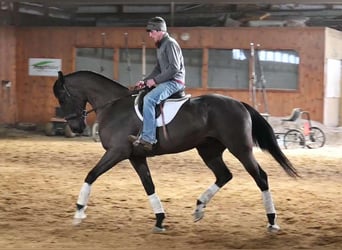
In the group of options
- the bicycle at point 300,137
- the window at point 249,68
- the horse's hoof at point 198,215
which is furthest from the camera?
the window at point 249,68

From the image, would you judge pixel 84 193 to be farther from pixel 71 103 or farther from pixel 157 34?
pixel 157 34

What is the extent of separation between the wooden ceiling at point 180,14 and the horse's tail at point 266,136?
12504 mm

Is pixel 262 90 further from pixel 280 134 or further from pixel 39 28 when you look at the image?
pixel 39 28

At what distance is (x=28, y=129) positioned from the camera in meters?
Result: 17.6

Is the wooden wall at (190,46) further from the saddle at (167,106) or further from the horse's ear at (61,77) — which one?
the saddle at (167,106)

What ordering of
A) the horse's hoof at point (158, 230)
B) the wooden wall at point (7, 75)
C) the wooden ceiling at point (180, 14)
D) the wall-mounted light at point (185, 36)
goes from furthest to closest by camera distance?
the wooden ceiling at point (180, 14) < the wooden wall at point (7, 75) < the wall-mounted light at point (185, 36) < the horse's hoof at point (158, 230)

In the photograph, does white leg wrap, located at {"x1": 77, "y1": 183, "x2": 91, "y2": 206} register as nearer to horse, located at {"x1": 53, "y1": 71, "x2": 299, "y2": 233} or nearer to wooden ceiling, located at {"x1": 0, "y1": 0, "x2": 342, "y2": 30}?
horse, located at {"x1": 53, "y1": 71, "x2": 299, "y2": 233}

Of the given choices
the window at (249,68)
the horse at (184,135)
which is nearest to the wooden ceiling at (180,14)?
the window at (249,68)

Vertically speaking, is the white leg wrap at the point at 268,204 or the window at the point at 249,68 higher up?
the window at the point at 249,68

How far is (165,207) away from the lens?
6434 millimetres

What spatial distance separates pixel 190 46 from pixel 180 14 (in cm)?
214

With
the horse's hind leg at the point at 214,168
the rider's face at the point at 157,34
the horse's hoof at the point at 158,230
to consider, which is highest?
the rider's face at the point at 157,34

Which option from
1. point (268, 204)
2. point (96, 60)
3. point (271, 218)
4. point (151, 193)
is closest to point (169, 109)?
point (151, 193)

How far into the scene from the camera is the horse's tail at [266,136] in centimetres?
570
